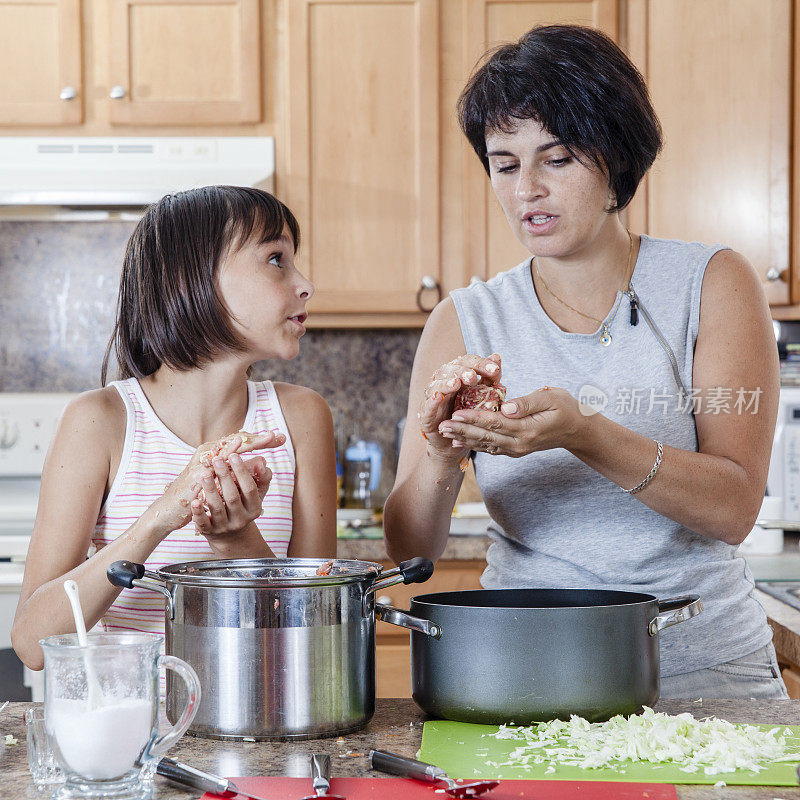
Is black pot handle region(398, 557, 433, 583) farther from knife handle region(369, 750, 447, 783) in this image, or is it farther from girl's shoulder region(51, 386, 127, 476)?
girl's shoulder region(51, 386, 127, 476)

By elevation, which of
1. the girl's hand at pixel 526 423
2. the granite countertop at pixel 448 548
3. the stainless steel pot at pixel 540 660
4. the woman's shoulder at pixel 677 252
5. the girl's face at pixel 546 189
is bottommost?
the granite countertop at pixel 448 548

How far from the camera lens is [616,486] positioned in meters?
1.32

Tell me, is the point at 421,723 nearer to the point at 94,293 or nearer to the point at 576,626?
the point at 576,626

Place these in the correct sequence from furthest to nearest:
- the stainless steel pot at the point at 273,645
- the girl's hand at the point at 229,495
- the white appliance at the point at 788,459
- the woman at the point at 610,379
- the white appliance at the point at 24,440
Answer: the white appliance at the point at 24,440 → the white appliance at the point at 788,459 → the woman at the point at 610,379 → the girl's hand at the point at 229,495 → the stainless steel pot at the point at 273,645

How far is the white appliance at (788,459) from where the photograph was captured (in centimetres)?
273

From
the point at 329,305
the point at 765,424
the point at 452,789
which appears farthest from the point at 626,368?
the point at 329,305

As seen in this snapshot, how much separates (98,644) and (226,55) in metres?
2.38

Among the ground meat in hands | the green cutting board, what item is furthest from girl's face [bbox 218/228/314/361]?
the green cutting board

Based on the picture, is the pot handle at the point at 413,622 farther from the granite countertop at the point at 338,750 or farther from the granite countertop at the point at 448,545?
the granite countertop at the point at 448,545

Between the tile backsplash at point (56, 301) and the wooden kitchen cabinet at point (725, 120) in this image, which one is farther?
the tile backsplash at point (56, 301)

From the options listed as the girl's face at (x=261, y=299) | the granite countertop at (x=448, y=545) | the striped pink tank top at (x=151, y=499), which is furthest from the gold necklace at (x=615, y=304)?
the granite countertop at (x=448, y=545)

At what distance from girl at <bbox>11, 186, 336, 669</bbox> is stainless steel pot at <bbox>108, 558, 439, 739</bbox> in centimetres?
31

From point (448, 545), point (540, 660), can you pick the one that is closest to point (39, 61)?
point (448, 545)

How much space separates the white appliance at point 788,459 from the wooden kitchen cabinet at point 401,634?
2.79 ft
